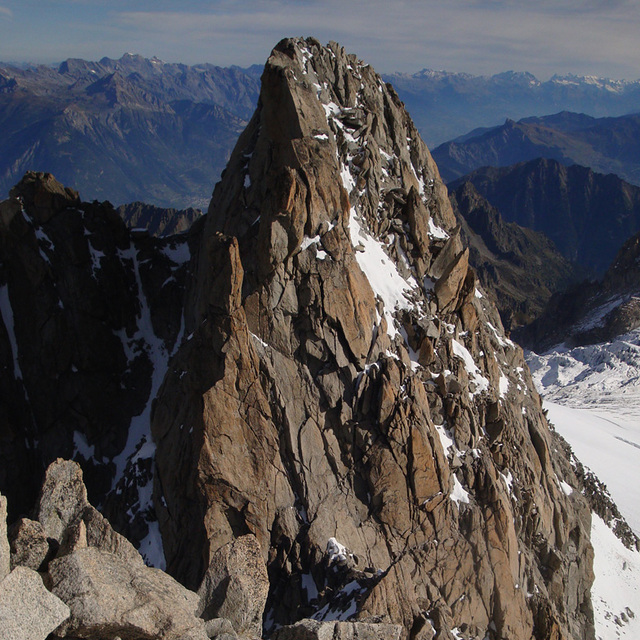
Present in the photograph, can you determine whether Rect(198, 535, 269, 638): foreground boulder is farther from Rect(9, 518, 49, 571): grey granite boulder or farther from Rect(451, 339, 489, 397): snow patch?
Rect(451, 339, 489, 397): snow patch

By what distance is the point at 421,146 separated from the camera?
4809 centimetres

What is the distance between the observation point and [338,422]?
32.0m

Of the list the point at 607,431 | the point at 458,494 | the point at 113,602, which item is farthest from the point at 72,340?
the point at 607,431

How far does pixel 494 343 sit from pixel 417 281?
1188cm

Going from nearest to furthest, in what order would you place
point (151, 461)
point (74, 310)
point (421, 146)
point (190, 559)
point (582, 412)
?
point (190, 559) < point (151, 461) < point (74, 310) < point (421, 146) < point (582, 412)

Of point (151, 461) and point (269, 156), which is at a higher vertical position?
point (269, 156)

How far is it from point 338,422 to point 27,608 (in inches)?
917

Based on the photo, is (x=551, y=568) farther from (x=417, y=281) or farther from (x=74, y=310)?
(x=74, y=310)

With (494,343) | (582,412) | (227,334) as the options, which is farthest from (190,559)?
(582,412)

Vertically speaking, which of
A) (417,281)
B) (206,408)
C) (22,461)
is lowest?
(22,461)

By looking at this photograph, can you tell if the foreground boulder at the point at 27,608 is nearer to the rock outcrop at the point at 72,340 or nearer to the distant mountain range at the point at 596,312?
the rock outcrop at the point at 72,340

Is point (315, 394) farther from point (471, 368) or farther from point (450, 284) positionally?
point (450, 284)

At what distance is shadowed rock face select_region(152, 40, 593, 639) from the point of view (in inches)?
1147

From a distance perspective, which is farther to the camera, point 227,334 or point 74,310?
point 74,310
